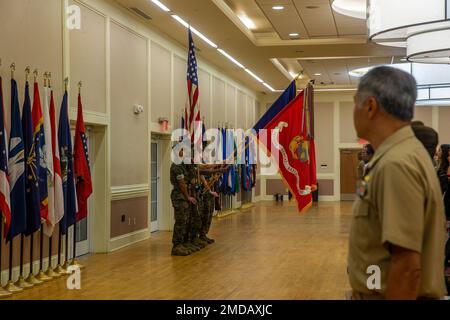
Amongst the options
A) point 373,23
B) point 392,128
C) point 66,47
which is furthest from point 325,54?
point 392,128

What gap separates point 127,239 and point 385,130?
8571mm

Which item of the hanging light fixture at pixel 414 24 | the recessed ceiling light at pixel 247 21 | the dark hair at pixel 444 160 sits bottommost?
the dark hair at pixel 444 160

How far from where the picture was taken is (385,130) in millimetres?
2000

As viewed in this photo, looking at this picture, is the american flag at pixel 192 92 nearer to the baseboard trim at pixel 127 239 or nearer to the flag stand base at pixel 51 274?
the baseboard trim at pixel 127 239

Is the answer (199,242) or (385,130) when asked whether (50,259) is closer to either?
(199,242)

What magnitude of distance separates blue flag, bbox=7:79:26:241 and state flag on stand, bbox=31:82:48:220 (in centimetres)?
31

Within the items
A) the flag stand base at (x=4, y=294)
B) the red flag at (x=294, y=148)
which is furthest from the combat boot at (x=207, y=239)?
the flag stand base at (x=4, y=294)

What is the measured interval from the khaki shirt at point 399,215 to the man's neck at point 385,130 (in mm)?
18

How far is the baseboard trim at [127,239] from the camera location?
963 cm

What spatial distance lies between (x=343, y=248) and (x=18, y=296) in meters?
5.46

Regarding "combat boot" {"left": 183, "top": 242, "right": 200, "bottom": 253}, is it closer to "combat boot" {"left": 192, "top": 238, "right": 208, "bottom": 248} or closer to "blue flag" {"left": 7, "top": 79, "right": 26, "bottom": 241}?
"combat boot" {"left": 192, "top": 238, "right": 208, "bottom": 248}

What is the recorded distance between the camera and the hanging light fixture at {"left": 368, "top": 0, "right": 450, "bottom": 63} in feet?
17.0

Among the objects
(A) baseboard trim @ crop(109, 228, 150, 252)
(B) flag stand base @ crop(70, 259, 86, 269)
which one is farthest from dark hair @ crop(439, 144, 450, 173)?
(A) baseboard trim @ crop(109, 228, 150, 252)

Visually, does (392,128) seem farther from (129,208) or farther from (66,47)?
(129,208)
